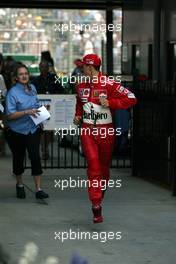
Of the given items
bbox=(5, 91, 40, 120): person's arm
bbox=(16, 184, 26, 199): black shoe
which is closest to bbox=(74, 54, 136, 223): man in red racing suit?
bbox=(5, 91, 40, 120): person's arm

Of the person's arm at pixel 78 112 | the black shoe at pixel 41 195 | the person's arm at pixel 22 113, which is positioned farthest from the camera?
the black shoe at pixel 41 195

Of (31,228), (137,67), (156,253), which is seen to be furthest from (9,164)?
(156,253)

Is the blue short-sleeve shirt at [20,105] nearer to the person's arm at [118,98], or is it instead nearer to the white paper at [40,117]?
the white paper at [40,117]

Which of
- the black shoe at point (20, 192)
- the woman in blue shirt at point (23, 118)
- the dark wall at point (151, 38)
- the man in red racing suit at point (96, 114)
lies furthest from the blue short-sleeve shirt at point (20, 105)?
the dark wall at point (151, 38)

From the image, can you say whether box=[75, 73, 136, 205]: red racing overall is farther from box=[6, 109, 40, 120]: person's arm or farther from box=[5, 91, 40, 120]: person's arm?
box=[5, 91, 40, 120]: person's arm

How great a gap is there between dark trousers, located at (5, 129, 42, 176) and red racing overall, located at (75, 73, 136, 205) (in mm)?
1557

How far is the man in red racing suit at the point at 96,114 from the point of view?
7785 mm

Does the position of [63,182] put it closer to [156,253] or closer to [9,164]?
[9,164]

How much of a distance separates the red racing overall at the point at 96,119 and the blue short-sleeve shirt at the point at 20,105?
5.04 ft

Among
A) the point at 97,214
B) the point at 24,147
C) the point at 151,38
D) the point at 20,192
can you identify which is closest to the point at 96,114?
the point at 97,214

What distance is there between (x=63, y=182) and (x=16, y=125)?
1.89 metres

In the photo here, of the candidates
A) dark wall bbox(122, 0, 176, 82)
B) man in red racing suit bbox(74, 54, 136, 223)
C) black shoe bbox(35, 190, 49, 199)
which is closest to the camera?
man in red racing suit bbox(74, 54, 136, 223)

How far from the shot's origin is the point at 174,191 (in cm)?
984

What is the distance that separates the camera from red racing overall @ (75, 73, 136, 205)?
7789mm
